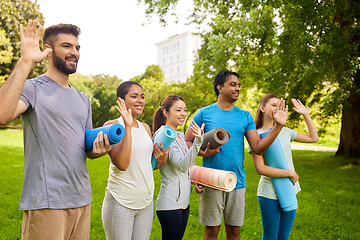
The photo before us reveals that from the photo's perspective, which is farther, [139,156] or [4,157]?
[4,157]

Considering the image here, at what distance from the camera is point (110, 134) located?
6.82 feet

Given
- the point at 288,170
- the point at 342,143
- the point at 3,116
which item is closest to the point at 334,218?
the point at 288,170

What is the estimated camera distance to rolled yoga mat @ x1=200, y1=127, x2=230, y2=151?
2963 mm

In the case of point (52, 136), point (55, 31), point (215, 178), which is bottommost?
point (215, 178)

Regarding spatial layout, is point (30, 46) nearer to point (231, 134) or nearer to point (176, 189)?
point (176, 189)

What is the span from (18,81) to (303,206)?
6.88m

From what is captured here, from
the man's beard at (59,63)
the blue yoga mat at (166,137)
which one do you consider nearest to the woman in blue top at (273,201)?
the blue yoga mat at (166,137)

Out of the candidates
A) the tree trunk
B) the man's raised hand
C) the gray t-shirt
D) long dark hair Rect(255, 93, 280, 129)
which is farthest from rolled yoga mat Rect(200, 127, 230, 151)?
the tree trunk

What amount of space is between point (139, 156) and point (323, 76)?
8.72m

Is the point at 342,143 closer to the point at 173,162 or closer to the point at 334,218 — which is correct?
the point at 334,218

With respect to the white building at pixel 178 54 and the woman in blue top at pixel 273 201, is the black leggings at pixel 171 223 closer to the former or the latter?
the woman in blue top at pixel 273 201

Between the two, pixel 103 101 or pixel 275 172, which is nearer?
pixel 275 172

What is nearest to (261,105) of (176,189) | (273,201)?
(273,201)

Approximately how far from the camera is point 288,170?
123 inches
